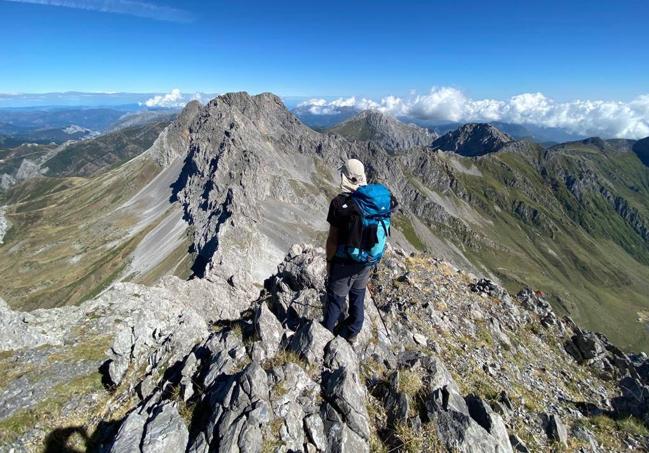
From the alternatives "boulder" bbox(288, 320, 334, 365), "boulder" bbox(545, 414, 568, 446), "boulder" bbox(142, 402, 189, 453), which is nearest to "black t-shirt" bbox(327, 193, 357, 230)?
"boulder" bbox(288, 320, 334, 365)

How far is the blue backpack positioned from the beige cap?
0.37m

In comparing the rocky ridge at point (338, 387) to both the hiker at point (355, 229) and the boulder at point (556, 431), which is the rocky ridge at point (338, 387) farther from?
the hiker at point (355, 229)

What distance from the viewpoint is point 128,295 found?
91.9 ft

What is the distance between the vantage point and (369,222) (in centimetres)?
1102

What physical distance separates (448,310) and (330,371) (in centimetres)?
1561

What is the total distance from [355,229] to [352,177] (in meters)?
1.70

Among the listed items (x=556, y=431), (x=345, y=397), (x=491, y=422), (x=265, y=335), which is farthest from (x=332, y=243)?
(x=556, y=431)

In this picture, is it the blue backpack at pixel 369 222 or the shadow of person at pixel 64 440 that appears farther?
the shadow of person at pixel 64 440

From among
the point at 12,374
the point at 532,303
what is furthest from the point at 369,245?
the point at 532,303

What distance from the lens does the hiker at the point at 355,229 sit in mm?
10977

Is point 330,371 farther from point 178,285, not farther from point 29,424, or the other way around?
point 178,285

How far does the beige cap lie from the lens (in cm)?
1138

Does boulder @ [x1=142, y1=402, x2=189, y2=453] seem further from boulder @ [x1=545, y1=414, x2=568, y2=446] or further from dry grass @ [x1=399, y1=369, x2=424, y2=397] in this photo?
boulder @ [x1=545, y1=414, x2=568, y2=446]

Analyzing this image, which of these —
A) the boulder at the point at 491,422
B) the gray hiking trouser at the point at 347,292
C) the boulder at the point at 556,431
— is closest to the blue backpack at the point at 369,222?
the gray hiking trouser at the point at 347,292
